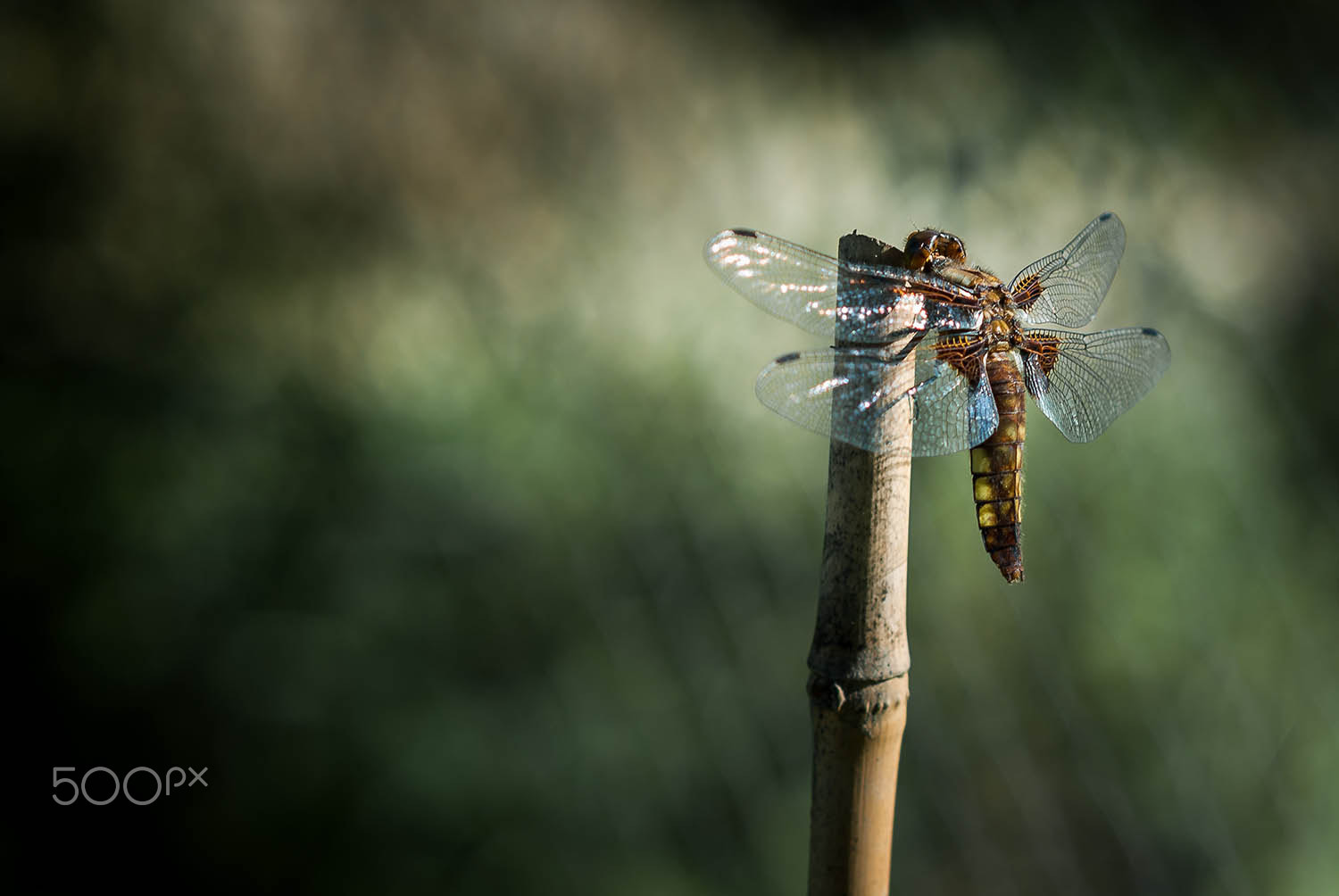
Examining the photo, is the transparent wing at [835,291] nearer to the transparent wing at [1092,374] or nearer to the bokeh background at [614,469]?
the transparent wing at [1092,374]

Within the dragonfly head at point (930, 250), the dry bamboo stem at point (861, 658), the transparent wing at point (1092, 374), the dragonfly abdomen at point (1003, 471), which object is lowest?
the dry bamboo stem at point (861, 658)

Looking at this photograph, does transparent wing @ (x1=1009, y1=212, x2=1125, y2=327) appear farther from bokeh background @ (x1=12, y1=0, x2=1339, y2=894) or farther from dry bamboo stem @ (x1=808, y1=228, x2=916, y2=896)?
bokeh background @ (x1=12, y1=0, x2=1339, y2=894)

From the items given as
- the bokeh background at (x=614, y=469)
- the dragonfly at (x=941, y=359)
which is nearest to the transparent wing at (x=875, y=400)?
the dragonfly at (x=941, y=359)

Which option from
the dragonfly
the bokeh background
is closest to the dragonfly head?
the dragonfly

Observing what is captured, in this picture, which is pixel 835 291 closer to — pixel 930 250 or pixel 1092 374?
pixel 930 250

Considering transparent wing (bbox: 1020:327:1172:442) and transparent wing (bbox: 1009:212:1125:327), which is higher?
transparent wing (bbox: 1009:212:1125:327)

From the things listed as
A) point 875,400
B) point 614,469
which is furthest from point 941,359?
point 614,469

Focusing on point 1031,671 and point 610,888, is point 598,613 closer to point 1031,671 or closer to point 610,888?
point 610,888
